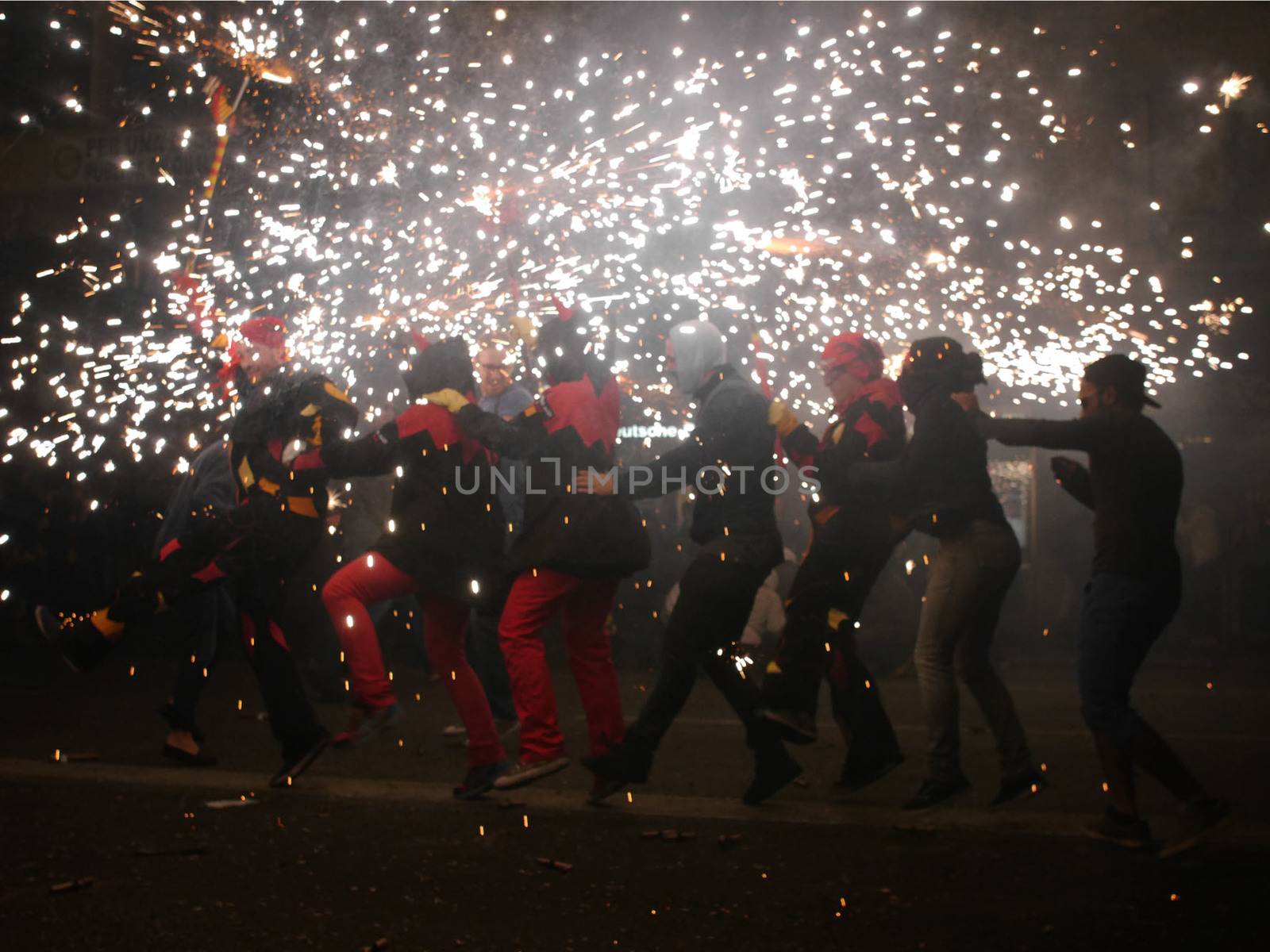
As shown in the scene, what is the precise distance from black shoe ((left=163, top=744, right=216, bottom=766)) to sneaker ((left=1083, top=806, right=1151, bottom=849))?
12.7 ft

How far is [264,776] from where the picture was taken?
5984mm

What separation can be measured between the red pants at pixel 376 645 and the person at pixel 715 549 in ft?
1.83

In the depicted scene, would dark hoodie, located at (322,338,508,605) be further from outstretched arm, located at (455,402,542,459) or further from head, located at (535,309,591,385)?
head, located at (535,309,591,385)

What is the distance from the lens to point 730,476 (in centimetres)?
548

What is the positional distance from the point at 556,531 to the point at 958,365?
1740 millimetres

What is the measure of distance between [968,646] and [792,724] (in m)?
0.75

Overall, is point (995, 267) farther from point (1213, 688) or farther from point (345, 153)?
point (345, 153)

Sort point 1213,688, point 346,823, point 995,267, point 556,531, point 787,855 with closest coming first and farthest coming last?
point 787,855
point 346,823
point 556,531
point 1213,688
point 995,267

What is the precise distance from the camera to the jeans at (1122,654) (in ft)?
15.1

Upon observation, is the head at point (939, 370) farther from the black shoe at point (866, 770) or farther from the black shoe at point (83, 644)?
the black shoe at point (83, 644)

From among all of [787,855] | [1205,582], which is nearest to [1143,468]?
[787,855]

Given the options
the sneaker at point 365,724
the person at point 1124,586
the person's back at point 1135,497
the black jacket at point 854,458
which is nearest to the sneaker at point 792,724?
the black jacket at point 854,458

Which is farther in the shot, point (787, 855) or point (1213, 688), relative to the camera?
point (1213, 688)

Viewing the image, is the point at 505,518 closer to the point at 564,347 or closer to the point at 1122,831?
the point at 564,347
